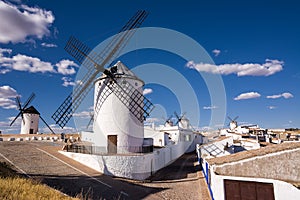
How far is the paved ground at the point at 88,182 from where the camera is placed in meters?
8.95

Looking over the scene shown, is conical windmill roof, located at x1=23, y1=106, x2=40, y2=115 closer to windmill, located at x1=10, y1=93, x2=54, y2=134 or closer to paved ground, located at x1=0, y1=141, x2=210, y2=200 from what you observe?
windmill, located at x1=10, y1=93, x2=54, y2=134

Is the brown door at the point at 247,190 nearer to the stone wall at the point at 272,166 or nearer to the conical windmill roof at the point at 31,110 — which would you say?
the stone wall at the point at 272,166

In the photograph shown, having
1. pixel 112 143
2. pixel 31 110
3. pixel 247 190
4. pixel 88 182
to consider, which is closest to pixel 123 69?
pixel 112 143

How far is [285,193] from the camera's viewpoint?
609cm

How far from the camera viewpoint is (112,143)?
608 inches

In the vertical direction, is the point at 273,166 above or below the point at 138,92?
below

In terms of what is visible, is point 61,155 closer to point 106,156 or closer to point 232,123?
point 106,156

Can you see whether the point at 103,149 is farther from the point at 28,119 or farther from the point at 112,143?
the point at 28,119

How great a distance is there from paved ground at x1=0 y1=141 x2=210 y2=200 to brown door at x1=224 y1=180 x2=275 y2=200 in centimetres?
328

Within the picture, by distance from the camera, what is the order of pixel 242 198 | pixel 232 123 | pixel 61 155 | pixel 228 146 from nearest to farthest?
pixel 242 198
pixel 61 155
pixel 228 146
pixel 232 123

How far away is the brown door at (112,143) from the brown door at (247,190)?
9709 millimetres

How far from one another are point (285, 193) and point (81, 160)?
11.4 m

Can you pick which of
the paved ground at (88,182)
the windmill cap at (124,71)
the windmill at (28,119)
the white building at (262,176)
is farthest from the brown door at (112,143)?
the windmill at (28,119)

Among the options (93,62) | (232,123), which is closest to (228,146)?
(93,62)
